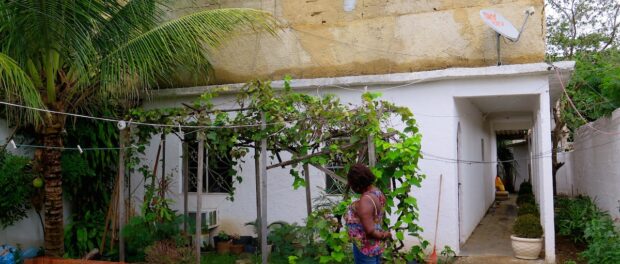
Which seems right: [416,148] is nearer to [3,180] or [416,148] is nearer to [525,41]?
[525,41]

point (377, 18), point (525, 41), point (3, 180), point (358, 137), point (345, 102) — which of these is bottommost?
point (3, 180)

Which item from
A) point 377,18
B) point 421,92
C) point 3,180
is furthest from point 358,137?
point 3,180

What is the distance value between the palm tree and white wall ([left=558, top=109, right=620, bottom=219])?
6182 millimetres

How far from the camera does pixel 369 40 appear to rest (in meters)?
8.55

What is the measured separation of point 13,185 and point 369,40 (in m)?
5.97

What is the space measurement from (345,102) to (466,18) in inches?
94.2

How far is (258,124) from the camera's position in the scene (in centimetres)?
628

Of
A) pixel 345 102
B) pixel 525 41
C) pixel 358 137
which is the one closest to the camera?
pixel 358 137

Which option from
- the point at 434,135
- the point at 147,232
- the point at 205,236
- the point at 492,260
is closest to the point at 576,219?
the point at 492,260

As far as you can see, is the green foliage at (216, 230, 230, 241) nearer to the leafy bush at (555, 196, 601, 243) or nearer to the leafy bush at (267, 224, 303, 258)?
the leafy bush at (267, 224, 303, 258)

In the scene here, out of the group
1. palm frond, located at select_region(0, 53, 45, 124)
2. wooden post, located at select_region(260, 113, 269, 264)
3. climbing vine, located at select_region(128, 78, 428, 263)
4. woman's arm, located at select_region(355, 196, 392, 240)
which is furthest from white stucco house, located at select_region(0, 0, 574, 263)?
woman's arm, located at select_region(355, 196, 392, 240)

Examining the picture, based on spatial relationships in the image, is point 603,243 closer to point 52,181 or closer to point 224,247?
point 224,247

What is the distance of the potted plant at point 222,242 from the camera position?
328 inches

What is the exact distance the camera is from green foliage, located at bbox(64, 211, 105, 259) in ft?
26.0
